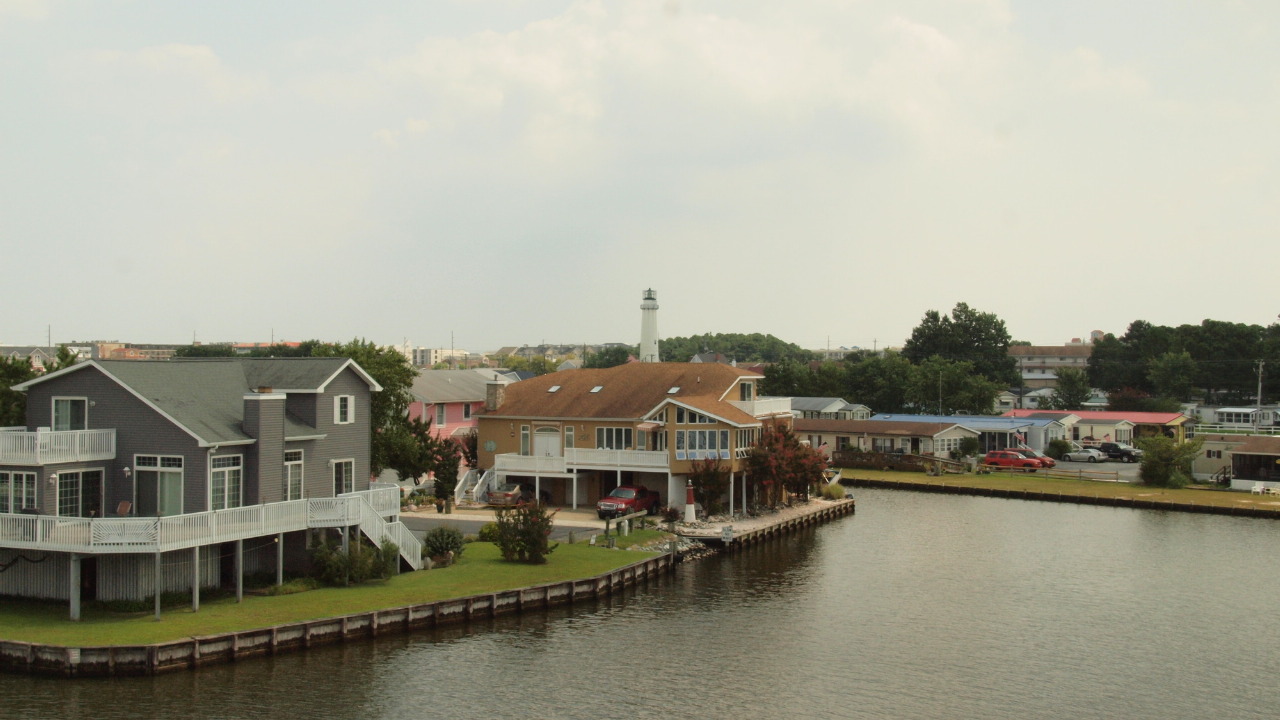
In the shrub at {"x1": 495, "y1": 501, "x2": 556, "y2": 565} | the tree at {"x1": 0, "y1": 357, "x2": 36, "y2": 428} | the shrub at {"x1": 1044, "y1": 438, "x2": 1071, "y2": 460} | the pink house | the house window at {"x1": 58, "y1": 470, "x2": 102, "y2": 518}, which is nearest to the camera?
the house window at {"x1": 58, "y1": 470, "x2": 102, "y2": 518}

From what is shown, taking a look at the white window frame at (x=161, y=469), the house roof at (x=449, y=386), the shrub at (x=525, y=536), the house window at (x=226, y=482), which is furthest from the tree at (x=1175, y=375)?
the white window frame at (x=161, y=469)

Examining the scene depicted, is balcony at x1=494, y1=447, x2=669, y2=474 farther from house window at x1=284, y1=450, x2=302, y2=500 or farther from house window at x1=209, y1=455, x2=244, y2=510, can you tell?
house window at x1=209, y1=455, x2=244, y2=510

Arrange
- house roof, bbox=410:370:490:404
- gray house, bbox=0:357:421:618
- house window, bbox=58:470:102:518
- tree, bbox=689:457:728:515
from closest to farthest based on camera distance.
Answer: gray house, bbox=0:357:421:618 < house window, bbox=58:470:102:518 < tree, bbox=689:457:728:515 < house roof, bbox=410:370:490:404

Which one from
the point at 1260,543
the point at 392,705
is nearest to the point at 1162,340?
the point at 1260,543

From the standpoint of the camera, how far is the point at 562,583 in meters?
34.2

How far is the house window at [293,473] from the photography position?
33603 millimetres

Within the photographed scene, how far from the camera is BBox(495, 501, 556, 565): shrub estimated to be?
1457 inches

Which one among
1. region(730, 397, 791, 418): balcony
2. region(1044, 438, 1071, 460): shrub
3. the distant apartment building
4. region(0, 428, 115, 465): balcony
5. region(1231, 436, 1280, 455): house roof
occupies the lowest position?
region(1044, 438, 1071, 460): shrub

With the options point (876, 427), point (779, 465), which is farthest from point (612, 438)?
point (876, 427)

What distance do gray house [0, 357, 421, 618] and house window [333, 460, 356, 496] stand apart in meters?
0.44

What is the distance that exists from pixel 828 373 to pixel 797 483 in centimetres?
5972

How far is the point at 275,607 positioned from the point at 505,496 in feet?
70.0

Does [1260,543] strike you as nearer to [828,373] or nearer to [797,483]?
[797,483]

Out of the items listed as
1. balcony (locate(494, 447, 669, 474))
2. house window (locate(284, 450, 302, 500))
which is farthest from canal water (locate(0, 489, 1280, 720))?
balcony (locate(494, 447, 669, 474))
